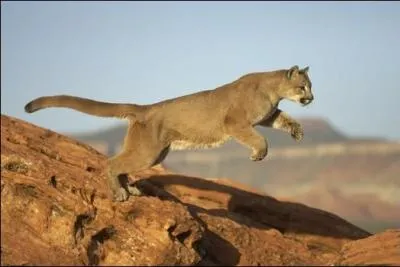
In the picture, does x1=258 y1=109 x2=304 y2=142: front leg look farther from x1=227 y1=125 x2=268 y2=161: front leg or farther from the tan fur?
x1=227 y1=125 x2=268 y2=161: front leg

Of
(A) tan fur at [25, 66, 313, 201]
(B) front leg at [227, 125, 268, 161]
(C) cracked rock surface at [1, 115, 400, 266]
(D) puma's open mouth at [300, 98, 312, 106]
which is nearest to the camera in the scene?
(C) cracked rock surface at [1, 115, 400, 266]

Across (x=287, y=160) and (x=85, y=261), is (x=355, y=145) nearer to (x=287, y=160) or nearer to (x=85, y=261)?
(x=287, y=160)

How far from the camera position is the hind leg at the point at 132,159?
40.2 ft

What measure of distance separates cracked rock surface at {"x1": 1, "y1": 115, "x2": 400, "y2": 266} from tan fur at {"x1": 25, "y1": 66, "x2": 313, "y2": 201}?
55cm

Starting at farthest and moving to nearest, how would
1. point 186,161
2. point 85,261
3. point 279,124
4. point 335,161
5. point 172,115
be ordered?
point 186,161 < point 335,161 < point 279,124 < point 172,115 < point 85,261

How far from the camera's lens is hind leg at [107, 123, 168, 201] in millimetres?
12242

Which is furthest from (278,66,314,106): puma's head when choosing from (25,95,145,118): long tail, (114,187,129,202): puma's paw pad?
(114,187,129,202): puma's paw pad

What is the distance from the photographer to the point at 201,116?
13203mm

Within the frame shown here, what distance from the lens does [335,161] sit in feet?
327

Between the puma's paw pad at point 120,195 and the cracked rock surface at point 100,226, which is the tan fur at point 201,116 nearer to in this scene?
the puma's paw pad at point 120,195

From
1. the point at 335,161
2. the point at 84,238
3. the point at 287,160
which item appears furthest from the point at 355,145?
the point at 84,238

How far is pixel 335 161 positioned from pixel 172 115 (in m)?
88.7

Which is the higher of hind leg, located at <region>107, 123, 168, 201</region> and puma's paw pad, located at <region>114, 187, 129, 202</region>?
hind leg, located at <region>107, 123, 168, 201</region>

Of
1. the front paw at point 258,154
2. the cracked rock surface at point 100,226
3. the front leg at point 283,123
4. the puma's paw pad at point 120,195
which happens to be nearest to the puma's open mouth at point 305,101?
the front leg at point 283,123
